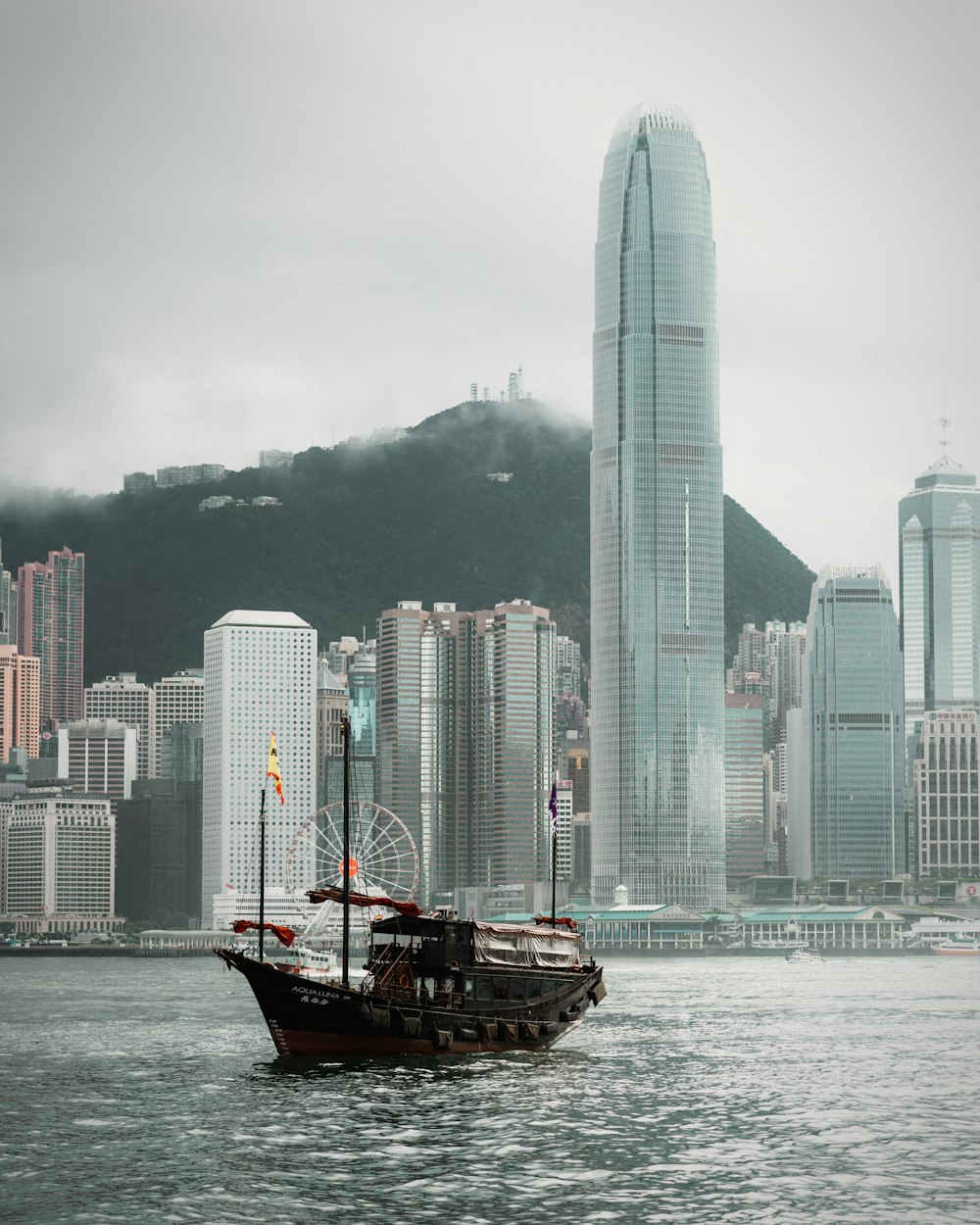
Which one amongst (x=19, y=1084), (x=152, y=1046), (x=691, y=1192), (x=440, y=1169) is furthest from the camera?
(x=152, y=1046)

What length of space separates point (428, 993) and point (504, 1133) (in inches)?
999

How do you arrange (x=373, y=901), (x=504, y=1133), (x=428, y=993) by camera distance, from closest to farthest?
(x=504, y=1133)
(x=428, y=993)
(x=373, y=901)

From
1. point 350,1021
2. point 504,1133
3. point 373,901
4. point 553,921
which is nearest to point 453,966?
point 350,1021

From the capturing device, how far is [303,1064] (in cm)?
8375

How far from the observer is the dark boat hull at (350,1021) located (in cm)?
8312

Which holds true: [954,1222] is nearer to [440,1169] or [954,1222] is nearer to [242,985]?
[440,1169]

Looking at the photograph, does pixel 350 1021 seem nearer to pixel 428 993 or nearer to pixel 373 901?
pixel 428 993

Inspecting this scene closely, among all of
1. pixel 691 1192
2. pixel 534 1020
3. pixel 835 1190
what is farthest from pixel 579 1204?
pixel 534 1020

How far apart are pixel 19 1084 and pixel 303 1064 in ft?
37.9

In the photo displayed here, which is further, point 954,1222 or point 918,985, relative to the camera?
point 918,985

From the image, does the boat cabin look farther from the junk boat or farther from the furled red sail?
the furled red sail

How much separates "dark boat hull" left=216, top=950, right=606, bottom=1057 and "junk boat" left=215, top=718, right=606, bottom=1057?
41 mm

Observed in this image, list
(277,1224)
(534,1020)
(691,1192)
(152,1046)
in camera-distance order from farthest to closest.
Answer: (152,1046) < (534,1020) < (691,1192) < (277,1224)

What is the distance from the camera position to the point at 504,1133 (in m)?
63.9
